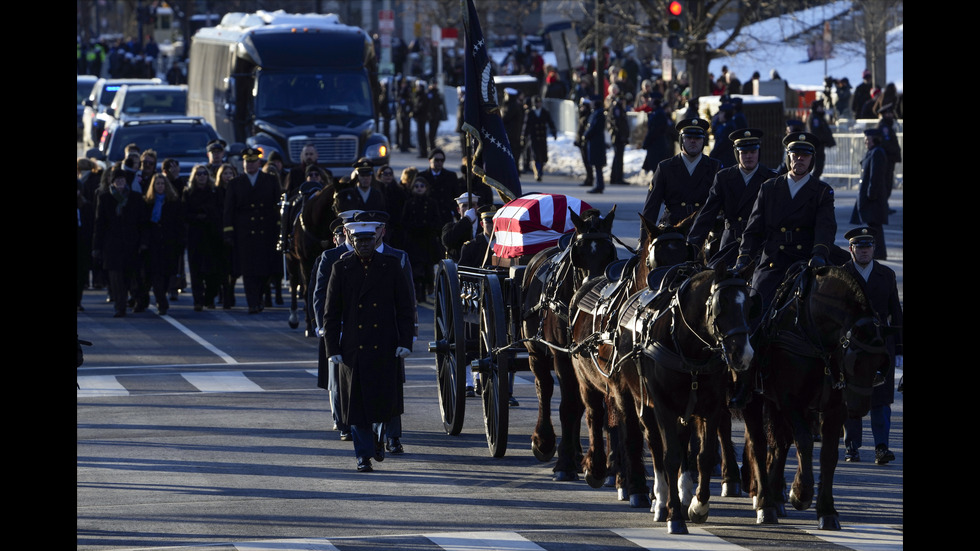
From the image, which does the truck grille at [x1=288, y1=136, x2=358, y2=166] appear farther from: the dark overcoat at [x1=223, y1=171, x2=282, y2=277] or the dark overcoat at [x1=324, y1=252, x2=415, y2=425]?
the dark overcoat at [x1=324, y1=252, x2=415, y2=425]

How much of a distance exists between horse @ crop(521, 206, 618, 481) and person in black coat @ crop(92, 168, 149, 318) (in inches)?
409

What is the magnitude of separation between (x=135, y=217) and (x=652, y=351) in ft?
43.6

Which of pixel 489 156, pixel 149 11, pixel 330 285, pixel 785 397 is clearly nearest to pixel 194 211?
pixel 489 156

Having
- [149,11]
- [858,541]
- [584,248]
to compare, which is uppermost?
[149,11]

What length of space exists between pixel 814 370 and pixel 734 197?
2081 mm

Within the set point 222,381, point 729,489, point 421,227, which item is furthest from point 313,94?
Result: point 729,489

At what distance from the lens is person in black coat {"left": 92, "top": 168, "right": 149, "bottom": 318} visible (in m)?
22.1

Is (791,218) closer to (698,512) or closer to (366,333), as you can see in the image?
(698,512)

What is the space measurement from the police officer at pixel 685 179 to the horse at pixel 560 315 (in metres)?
0.99

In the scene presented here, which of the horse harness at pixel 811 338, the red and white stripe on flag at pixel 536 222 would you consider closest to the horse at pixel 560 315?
the red and white stripe on flag at pixel 536 222

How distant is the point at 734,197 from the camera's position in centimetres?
1221

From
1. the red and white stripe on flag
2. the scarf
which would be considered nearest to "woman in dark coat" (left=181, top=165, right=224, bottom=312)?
the scarf
